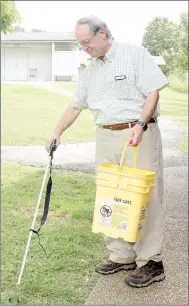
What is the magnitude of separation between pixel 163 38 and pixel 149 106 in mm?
20844

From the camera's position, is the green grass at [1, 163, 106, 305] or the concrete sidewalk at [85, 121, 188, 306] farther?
the green grass at [1, 163, 106, 305]

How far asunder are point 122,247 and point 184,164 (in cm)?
626

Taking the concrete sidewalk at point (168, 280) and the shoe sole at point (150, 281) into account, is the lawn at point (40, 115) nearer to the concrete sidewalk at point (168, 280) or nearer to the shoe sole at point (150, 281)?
the concrete sidewalk at point (168, 280)

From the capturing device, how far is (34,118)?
18438 mm

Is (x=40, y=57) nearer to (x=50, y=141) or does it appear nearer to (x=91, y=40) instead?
(x=50, y=141)

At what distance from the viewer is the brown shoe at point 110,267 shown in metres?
4.47

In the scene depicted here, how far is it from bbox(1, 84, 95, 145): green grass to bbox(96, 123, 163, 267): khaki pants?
8.56 metres

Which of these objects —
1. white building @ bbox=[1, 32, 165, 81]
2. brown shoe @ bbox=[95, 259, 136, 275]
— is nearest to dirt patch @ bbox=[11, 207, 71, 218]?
brown shoe @ bbox=[95, 259, 136, 275]

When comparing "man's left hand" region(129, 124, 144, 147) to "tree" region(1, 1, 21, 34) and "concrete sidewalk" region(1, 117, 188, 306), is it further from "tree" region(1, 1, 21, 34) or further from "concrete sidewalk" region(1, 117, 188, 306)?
"tree" region(1, 1, 21, 34)

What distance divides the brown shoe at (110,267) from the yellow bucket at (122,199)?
643mm

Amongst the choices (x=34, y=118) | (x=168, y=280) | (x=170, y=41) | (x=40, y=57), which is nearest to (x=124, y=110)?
(x=168, y=280)

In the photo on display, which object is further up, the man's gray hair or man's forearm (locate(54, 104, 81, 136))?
the man's gray hair

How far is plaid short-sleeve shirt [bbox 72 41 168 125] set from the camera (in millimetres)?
3979

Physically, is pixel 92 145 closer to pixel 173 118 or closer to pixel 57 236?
pixel 57 236
